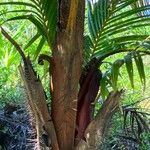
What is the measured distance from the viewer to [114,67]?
1234 millimetres

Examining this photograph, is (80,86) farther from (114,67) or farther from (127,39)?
(127,39)

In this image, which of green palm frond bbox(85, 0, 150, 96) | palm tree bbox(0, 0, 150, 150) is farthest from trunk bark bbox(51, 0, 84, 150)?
green palm frond bbox(85, 0, 150, 96)

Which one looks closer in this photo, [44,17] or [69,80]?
[69,80]

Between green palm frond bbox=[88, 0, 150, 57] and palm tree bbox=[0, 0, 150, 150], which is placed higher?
green palm frond bbox=[88, 0, 150, 57]

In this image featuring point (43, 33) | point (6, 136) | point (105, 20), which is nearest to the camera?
point (43, 33)

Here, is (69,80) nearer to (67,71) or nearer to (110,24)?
(67,71)

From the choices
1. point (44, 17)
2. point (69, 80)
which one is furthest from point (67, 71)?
point (44, 17)

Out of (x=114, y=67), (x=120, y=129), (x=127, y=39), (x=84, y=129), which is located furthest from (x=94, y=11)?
(x=120, y=129)

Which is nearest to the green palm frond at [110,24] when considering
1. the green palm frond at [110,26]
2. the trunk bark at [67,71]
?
the green palm frond at [110,26]

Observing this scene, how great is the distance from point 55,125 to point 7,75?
1.45 meters

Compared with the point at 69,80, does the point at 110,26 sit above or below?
above

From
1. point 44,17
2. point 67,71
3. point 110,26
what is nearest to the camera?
point 67,71

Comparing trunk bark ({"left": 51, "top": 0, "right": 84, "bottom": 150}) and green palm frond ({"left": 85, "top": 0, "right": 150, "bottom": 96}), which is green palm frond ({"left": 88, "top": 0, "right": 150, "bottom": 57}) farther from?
trunk bark ({"left": 51, "top": 0, "right": 84, "bottom": 150})

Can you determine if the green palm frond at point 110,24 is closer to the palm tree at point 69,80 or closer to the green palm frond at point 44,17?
the palm tree at point 69,80
